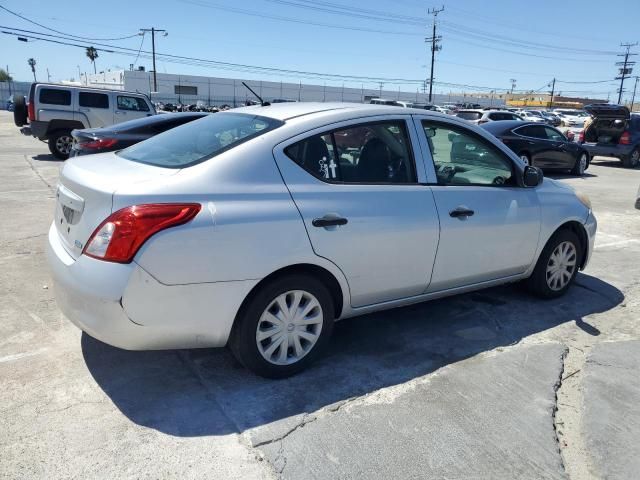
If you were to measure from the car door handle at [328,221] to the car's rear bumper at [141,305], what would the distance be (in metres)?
0.52

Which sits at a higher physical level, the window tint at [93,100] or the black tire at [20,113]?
the window tint at [93,100]

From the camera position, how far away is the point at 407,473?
2543 mm

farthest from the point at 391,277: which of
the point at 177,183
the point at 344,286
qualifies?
the point at 177,183

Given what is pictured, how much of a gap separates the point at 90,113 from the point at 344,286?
532 inches

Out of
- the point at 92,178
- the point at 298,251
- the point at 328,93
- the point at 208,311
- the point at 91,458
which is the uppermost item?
the point at 328,93

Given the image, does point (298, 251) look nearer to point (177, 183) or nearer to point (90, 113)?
point (177, 183)

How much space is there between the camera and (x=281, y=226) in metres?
2.99

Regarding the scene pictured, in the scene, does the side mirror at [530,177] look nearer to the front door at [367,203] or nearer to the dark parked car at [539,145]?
the front door at [367,203]

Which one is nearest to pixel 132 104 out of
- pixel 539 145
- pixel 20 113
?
pixel 20 113

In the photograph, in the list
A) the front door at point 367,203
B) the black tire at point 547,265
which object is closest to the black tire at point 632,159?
the black tire at point 547,265

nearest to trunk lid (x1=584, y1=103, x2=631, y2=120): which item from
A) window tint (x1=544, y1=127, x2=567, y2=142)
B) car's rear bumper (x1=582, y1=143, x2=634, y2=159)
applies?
car's rear bumper (x1=582, y1=143, x2=634, y2=159)

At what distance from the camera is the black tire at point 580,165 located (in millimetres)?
14508

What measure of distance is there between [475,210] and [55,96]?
13.5 meters

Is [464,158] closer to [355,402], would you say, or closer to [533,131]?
[355,402]
